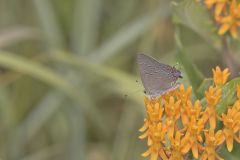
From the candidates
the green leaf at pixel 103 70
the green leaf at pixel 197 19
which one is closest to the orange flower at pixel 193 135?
the green leaf at pixel 197 19

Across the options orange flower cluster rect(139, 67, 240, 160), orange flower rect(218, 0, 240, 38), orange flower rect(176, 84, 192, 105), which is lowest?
orange flower cluster rect(139, 67, 240, 160)

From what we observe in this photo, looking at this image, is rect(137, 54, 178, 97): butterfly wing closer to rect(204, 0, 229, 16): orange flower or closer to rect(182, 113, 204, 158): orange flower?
rect(182, 113, 204, 158): orange flower

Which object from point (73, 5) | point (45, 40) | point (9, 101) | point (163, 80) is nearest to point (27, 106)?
point (9, 101)

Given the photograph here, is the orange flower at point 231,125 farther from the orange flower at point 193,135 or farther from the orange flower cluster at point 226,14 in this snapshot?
the orange flower cluster at point 226,14

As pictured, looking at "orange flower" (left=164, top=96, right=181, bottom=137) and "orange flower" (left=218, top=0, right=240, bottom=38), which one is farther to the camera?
"orange flower" (left=218, top=0, right=240, bottom=38)

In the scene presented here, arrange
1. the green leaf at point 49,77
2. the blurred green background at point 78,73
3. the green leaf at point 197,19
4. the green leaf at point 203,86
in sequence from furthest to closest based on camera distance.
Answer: the blurred green background at point 78,73, the green leaf at point 49,77, the green leaf at point 197,19, the green leaf at point 203,86

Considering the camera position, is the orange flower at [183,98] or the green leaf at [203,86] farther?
the green leaf at [203,86]

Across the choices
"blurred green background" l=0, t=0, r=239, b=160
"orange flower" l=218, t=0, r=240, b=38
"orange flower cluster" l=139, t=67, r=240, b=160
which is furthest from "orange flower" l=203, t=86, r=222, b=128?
"blurred green background" l=0, t=0, r=239, b=160
